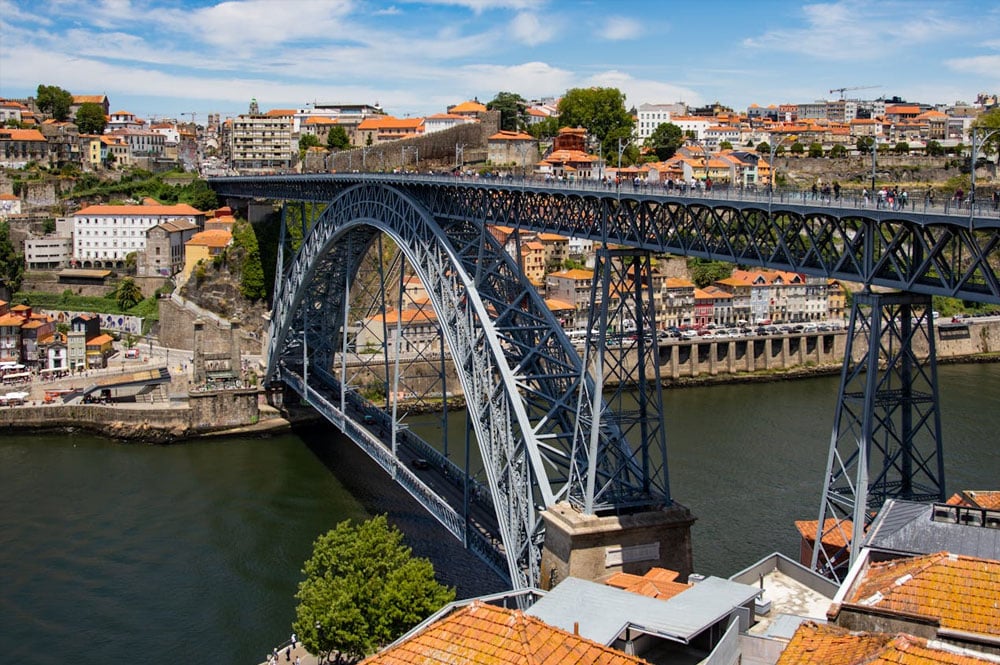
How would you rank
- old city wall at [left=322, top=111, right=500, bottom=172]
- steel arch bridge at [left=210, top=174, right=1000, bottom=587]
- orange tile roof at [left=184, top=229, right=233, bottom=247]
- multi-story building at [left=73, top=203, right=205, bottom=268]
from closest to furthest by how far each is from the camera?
1. steel arch bridge at [left=210, top=174, right=1000, bottom=587]
2. orange tile roof at [left=184, top=229, right=233, bottom=247]
3. multi-story building at [left=73, top=203, right=205, bottom=268]
4. old city wall at [left=322, top=111, right=500, bottom=172]

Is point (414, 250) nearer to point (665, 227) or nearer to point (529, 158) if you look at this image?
point (665, 227)

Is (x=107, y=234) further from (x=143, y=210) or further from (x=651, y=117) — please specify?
(x=651, y=117)

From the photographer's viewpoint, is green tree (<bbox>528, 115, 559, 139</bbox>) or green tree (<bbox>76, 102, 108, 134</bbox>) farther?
green tree (<bbox>76, 102, 108, 134</bbox>)

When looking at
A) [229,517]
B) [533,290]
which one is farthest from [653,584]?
[229,517]

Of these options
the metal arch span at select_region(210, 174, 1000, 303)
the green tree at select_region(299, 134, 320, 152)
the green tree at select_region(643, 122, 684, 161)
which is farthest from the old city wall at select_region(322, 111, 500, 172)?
the metal arch span at select_region(210, 174, 1000, 303)

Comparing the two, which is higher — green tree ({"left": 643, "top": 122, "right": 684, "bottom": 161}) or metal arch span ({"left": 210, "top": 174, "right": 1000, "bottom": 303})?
green tree ({"left": 643, "top": 122, "right": 684, "bottom": 161})

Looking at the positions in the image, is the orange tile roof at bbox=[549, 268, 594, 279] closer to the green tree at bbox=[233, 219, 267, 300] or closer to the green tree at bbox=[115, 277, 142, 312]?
the green tree at bbox=[233, 219, 267, 300]

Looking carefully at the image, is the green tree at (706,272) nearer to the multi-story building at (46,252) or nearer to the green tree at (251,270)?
the green tree at (251,270)
